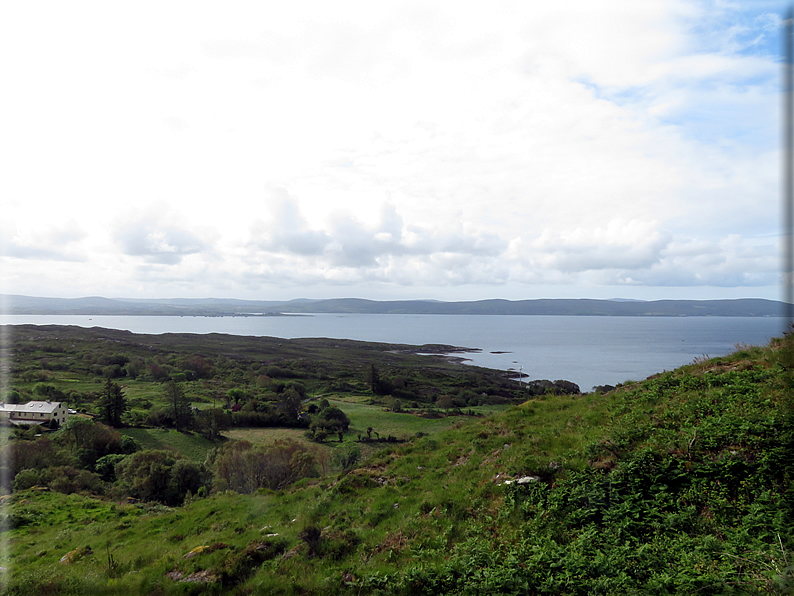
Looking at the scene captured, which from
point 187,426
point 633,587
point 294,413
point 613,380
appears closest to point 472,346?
point 613,380

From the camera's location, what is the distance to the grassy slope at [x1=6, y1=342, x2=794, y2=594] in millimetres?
5348

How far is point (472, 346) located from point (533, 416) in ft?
508

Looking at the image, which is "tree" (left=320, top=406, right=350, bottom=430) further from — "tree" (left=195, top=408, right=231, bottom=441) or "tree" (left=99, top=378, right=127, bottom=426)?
"tree" (left=99, top=378, right=127, bottom=426)

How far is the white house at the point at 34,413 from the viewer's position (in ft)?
133

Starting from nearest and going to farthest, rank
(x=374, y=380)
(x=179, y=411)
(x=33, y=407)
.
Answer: (x=33, y=407)
(x=179, y=411)
(x=374, y=380)

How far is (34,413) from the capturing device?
137 feet

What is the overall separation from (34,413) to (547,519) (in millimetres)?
57786

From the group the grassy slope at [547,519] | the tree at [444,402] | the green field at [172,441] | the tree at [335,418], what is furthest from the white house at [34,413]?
the tree at [444,402]

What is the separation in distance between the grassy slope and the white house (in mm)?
38421

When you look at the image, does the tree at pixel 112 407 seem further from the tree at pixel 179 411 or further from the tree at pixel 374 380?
the tree at pixel 374 380

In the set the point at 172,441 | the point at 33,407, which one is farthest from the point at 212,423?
the point at 33,407

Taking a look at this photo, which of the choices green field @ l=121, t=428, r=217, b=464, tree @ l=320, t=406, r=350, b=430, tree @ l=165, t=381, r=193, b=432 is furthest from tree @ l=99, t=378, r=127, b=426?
tree @ l=320, t=406, r=350, b=430

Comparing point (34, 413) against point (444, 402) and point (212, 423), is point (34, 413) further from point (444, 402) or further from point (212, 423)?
point (444, 402)

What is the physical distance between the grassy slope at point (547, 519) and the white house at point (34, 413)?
3842 centimetres
